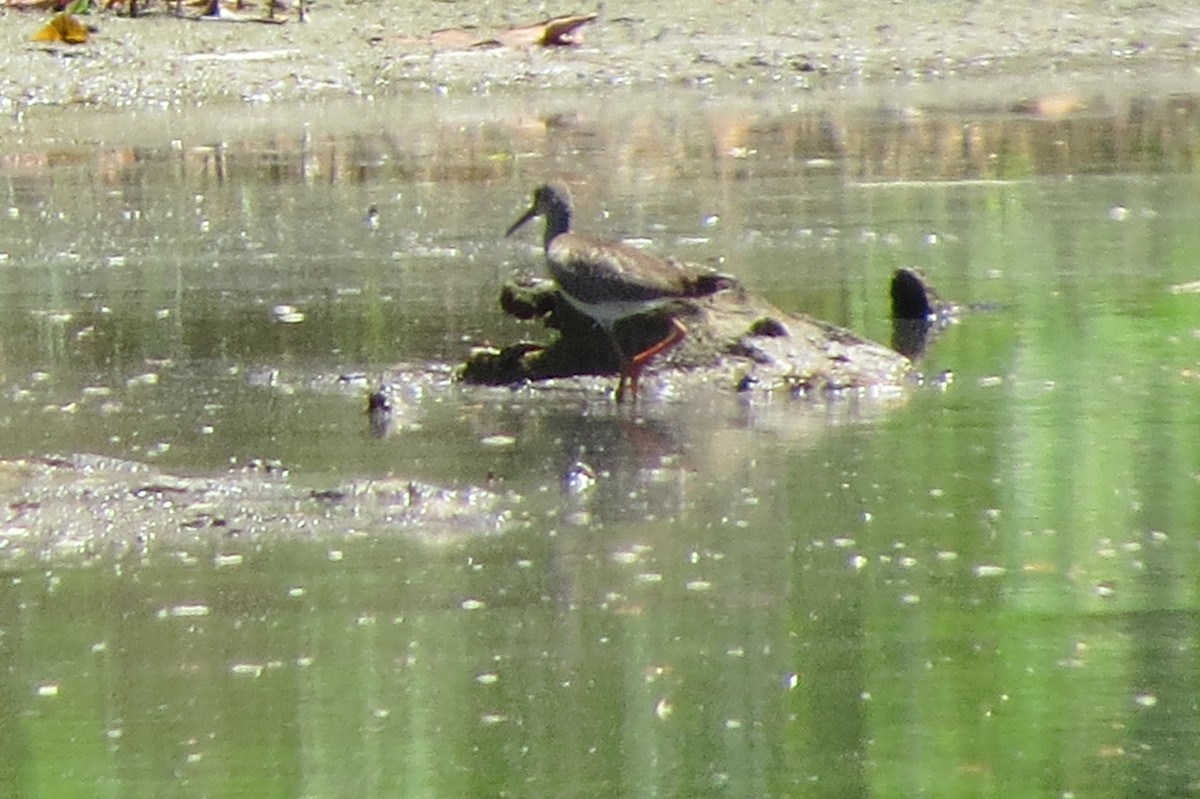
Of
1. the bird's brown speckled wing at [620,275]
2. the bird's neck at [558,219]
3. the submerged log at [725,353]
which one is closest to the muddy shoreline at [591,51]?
the bird's neck at [558,219]

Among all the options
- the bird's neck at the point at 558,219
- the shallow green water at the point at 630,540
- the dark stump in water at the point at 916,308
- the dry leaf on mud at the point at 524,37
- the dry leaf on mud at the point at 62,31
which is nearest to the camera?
the shallow green water at the point at 630,540

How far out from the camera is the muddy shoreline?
16984mm

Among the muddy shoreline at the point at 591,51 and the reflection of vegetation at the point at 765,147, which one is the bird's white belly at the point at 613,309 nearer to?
the reflection of vegetation at the point at 765,147

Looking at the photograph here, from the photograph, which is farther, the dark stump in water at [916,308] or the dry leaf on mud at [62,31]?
the dry leaf on mud at [62,31]

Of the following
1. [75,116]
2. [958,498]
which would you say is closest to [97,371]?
[958,498]

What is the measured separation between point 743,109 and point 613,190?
3.71m

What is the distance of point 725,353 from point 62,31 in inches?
401

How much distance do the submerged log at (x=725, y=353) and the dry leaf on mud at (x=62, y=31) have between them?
9.68 m

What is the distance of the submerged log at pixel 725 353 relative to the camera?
8.05 meters

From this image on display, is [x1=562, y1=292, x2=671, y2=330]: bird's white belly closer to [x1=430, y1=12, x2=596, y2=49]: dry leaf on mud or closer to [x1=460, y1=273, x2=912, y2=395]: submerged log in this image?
[x1=460, y1=273, x2=912, y2=395]: submerged log

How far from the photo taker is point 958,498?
6.44 meters

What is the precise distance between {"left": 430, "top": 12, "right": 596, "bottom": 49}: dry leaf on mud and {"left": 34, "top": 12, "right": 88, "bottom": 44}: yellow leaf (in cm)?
236

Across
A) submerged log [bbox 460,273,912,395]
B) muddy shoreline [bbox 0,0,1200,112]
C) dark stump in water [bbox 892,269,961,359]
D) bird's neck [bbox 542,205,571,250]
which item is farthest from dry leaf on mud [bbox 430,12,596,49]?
submerged log [bbox 460,273,912,395]

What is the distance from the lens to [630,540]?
20.0ft
